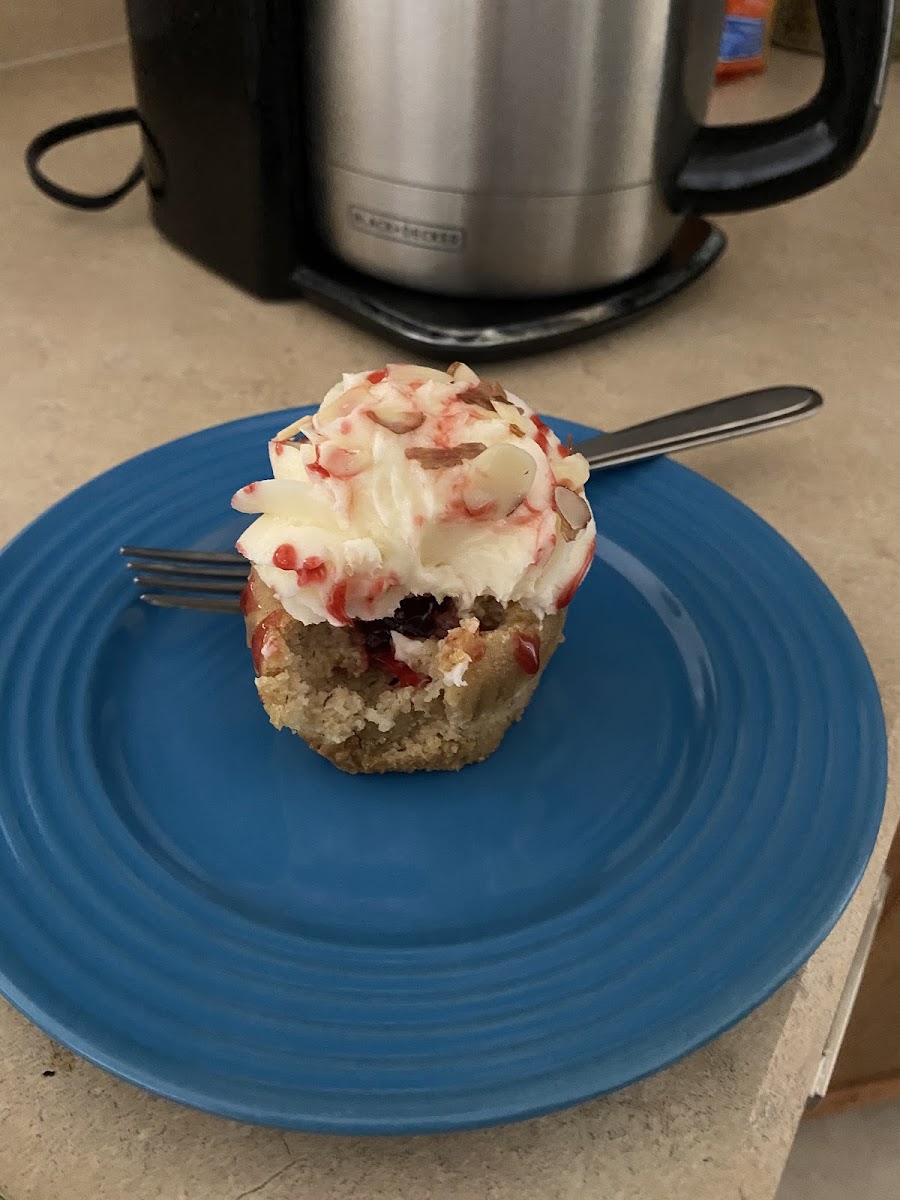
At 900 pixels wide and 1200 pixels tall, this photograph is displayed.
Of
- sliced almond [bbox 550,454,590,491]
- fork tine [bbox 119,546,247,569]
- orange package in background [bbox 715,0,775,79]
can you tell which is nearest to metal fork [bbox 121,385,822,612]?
fork tine [bbox 119,546,247,569]

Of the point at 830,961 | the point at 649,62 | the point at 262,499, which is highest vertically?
the point at 649,62

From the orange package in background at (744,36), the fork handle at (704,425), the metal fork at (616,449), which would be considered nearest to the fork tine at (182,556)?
the metal fork at (616,449)

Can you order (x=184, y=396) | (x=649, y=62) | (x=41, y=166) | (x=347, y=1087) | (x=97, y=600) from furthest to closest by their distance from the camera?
(x=41, y=166) → (x=184, y=396) → (x=649, y=62) → (x=97, y=600) → (x=347, y=1087)

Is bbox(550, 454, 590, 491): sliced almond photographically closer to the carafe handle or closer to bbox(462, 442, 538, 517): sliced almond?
bbox(462, 442, 538, 517): sliced almond

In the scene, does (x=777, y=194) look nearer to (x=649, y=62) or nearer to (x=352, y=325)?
(x=649, y=62)

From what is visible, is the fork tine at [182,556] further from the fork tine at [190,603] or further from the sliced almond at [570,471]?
the sliced almond at [570,471]

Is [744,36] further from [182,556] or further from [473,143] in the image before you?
[182,556]

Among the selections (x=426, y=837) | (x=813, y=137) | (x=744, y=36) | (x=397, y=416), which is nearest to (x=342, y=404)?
(x=397, y=416)

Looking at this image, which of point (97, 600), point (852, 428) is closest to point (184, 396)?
point (97, 600)
